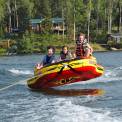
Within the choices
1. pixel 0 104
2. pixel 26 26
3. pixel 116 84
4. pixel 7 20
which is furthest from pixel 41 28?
pixel 0 104

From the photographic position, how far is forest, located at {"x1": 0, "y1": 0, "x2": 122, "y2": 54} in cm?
6131

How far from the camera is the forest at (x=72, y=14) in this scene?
61312mm

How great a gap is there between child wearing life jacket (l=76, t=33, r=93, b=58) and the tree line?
4280cm

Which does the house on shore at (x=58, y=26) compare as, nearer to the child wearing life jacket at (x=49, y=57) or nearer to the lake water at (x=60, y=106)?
the lake water at (x=60, y=106)

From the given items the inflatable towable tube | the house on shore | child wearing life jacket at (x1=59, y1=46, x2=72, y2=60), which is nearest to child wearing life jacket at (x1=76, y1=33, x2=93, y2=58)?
the inflatable towable tube

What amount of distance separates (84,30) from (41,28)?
6341 millimetres

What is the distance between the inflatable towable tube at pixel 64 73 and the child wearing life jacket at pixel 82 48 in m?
0.30

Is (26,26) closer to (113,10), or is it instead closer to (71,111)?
(113,10)

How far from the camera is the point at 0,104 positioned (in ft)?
42.8

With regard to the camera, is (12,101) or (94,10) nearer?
(12,101)

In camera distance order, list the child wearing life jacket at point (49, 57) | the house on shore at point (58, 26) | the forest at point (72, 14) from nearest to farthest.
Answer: the child wearing life jacket at point (49, 57)
the forest at point (72, 14)
the house on shore at point (58, 26)

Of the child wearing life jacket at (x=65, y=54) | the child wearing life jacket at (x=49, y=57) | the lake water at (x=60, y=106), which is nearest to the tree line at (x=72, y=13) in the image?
the child wearing life jacket at (x=49, y=57)

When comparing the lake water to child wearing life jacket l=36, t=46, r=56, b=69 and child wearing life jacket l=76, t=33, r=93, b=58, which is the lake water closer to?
child wearing life jacket l=36, t=46, r=56, b=69

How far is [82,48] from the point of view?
16188 millimetres
